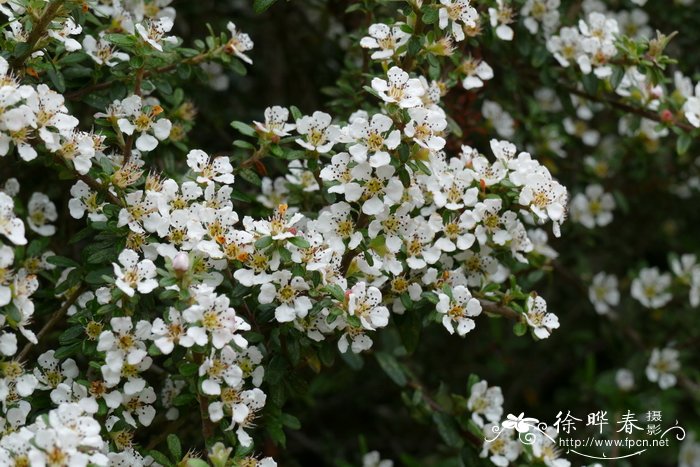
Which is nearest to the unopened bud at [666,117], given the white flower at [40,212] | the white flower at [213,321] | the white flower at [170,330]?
the white flower at [213,321]

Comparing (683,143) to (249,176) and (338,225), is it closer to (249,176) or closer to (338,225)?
(338,225)

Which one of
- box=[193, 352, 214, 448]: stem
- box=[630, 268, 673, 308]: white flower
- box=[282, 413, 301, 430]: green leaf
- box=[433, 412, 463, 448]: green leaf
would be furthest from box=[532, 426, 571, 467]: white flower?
box=[630, 268, 673, 308]: white flower

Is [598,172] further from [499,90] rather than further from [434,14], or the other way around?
[434,14]

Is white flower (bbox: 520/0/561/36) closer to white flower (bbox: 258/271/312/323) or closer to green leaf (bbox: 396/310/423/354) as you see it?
green leaf (bbox: 396/310/423/354)

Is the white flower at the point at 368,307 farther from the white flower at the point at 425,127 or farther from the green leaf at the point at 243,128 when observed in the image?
the green leaf at the point at 243,128

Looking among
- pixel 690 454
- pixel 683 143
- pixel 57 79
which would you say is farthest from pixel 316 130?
pixel 690 454

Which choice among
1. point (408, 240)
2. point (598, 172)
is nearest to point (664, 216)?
point (598, 172)
